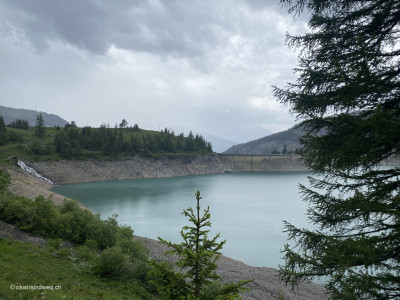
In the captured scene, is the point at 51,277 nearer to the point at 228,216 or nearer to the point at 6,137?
the point at 228,216

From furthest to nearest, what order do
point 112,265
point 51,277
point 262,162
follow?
1. point 262,162
2. point 112,265
3. point 51,277

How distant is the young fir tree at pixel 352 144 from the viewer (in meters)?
4.77

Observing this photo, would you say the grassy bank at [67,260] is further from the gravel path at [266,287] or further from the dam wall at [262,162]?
the dam wall at [262,162]

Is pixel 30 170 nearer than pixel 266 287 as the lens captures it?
No

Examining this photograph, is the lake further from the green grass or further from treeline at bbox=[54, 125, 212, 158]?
treeline at bbox=[54, 125, 212, 158]

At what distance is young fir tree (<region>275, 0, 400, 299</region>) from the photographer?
15.7 feet

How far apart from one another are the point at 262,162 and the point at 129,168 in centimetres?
7111

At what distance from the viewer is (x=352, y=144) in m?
5.50

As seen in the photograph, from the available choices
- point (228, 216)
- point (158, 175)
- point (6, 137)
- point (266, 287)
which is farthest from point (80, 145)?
point (266, 287)

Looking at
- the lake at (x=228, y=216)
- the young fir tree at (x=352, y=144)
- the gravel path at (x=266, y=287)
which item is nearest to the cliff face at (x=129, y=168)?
the lake at (x=228, y=216)

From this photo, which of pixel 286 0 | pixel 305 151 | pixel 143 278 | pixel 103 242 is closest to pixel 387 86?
pixel 305 151

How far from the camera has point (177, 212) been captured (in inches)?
1774

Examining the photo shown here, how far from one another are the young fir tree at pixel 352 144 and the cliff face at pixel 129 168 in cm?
8278

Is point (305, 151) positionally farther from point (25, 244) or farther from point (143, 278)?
point (25, 244)
